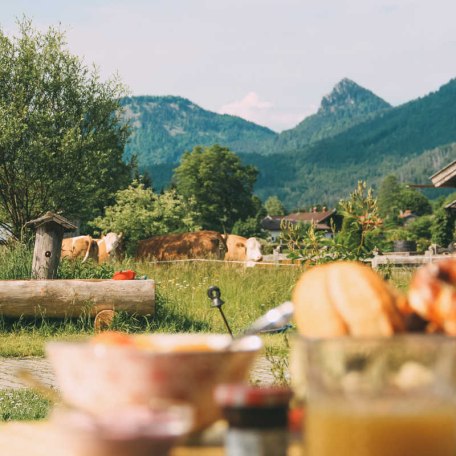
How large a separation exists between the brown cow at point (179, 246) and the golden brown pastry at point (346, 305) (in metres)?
22.9

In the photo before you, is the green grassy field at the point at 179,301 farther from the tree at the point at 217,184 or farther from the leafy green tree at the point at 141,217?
the tree at the point at 217,184

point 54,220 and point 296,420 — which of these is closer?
point 296,420

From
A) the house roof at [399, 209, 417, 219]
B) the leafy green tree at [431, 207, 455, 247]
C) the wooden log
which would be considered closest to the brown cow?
the wooden log

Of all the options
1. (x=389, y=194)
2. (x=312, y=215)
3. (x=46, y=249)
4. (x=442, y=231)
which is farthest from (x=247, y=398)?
(x=389, y=194)

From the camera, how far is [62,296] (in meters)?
12.4

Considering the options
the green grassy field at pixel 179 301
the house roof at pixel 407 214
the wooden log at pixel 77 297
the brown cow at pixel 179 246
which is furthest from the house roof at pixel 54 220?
the house roof at pixel 407 214

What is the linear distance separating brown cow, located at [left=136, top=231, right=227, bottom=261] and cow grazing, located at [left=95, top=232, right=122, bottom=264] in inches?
28.8

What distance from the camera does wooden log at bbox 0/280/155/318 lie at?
12.3 m

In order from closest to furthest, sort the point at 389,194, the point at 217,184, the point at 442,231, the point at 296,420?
1. the point at 296,420
2. the point at 217,184
3. the point at 442,231
4. the point at 389,194

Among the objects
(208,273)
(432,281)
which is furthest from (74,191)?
(432,281)

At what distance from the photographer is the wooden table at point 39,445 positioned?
3.57ft

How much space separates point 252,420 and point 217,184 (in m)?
74.4

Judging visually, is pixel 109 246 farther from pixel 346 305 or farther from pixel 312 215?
pixel 312 215

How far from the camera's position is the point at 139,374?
3.65 ft
